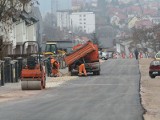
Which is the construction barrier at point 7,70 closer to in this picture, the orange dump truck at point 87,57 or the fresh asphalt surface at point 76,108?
the orange dump truck at point 87,57

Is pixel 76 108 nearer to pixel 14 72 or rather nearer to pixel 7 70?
pixel 7 70

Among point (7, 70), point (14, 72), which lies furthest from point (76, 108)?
point (14, 72)

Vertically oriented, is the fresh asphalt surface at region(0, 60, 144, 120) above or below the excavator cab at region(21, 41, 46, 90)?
below

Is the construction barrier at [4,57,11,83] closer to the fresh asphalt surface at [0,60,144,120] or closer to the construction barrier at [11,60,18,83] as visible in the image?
the construction barrier at [11,60,18,83]

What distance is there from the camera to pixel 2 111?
58.4 ft

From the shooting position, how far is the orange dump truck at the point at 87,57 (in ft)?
144

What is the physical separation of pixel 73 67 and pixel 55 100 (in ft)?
76.2

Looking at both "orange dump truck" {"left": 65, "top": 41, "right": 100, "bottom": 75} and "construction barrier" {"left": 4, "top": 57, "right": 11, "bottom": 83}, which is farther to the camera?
"orange dump truck" {"left": 65, "top": 41, "right": 100, "bottom": 75}

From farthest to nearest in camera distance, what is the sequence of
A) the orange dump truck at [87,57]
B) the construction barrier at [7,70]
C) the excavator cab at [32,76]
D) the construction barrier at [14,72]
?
the orange dump truck at [87,57]
the construction barrier at [14,72]
the construction barrier at [7,70]
the excavator cab at [32,76]

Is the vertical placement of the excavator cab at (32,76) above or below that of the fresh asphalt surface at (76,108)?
above

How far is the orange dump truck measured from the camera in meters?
44.0

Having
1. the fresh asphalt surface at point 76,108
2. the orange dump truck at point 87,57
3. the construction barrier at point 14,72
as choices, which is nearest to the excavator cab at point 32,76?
the fresh asphalt surface at point 76,108

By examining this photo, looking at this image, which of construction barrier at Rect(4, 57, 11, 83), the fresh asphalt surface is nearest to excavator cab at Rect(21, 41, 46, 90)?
the fresh asphalt surface

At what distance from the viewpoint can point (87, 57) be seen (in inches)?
1767
